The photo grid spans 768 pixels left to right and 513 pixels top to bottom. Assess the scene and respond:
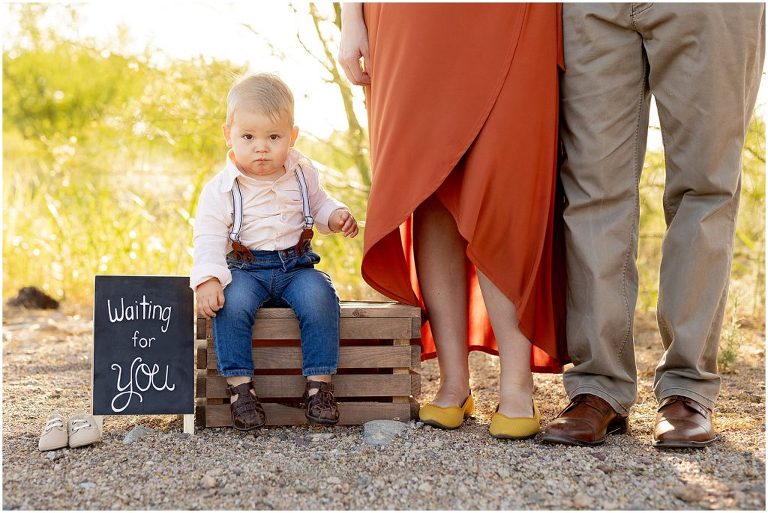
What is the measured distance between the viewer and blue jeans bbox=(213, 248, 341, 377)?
7.52 ft

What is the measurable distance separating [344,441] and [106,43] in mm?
3458

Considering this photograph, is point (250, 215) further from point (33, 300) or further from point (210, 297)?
point (33, 300)

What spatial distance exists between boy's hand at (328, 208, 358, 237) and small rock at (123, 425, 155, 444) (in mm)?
798

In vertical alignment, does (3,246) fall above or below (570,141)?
below

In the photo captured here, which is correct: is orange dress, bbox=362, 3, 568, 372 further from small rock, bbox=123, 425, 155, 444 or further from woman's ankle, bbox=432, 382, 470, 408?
small rock, bbox=123, 425, 155, 444

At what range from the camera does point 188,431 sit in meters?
2.34

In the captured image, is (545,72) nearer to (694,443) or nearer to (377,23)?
(377,23)

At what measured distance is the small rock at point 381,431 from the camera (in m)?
Result: 2.24

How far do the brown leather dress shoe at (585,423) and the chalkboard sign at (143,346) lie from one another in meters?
1.02

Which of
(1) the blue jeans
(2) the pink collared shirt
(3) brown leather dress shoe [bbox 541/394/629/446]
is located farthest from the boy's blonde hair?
(3) brown leather dress shoe [bbox 541/394/629/446]

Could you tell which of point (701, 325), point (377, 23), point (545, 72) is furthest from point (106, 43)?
point (701, 325)

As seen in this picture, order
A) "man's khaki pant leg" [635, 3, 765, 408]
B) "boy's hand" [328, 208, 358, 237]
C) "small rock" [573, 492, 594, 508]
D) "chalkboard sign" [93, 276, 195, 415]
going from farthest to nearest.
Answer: "boy's hand" [328, 208, 358, 237], "chalkboard sign" [93, 276, 195, 415], "man's khaki pant leg" [635, 3, 765, 408], "small rock" [573, 492, 594, 508]

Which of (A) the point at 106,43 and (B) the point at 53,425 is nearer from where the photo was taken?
(B) the point at 53,425

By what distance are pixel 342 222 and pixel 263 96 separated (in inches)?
17.5
